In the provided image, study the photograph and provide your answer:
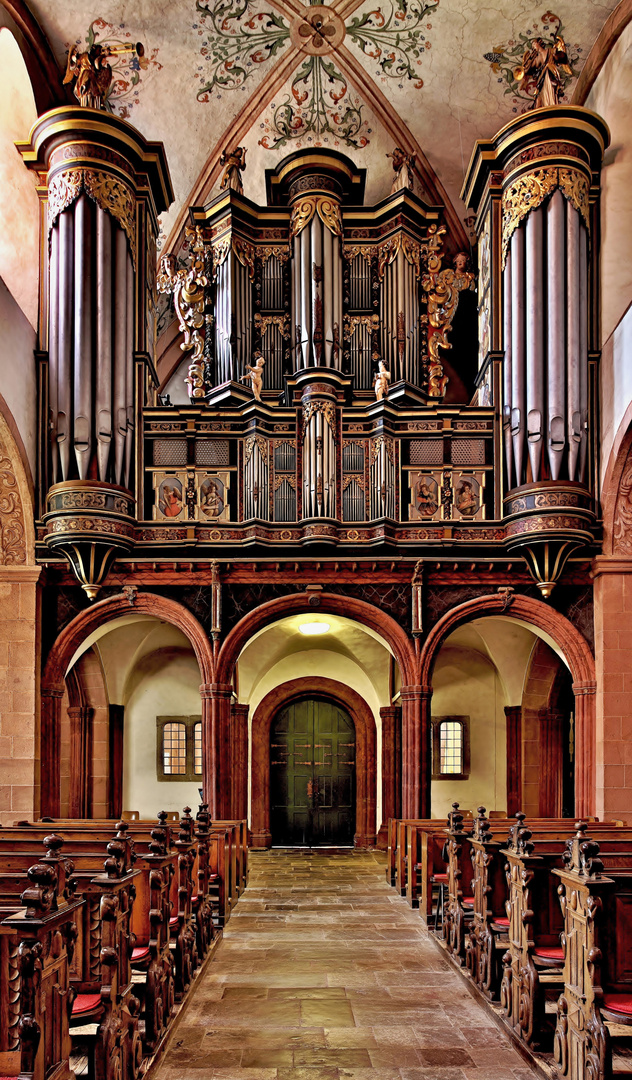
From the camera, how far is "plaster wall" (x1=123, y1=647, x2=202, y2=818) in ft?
53.6

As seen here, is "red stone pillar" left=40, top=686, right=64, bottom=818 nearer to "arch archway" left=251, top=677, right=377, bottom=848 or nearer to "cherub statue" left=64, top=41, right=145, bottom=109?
"arch archway" left=251, top=677, right=377, bottom=848

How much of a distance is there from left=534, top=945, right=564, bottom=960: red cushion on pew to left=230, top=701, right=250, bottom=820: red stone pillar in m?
8.01

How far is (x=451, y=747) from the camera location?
16.4 m

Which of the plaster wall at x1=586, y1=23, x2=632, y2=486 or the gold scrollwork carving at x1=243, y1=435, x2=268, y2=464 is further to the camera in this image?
the gold scrollwork carving at x1=243, y1=435, x2=268, y2=464

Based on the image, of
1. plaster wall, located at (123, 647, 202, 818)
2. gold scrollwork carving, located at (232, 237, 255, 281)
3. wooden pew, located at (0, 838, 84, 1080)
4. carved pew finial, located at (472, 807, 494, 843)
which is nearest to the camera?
wooden pew, located at (0, 838, 84, 1080)

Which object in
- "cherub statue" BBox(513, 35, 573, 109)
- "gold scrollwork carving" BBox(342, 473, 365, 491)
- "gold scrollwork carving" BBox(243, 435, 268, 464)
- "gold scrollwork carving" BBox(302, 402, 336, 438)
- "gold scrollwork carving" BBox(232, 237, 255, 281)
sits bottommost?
"gold scrollwork carving" BBox(342, 473, 365, 491)

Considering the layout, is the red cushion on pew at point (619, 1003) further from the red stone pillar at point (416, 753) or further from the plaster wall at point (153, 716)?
the plaster wall at point (153, 716)

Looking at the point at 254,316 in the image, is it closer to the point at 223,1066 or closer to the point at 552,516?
the point at 552,516

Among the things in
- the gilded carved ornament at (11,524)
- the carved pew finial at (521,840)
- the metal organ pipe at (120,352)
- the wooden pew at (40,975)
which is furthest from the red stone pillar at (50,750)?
the wooden pew at (40,975)

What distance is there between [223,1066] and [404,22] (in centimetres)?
1343

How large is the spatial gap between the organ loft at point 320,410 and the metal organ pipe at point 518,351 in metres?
0.04

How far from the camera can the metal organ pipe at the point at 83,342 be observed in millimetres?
11430

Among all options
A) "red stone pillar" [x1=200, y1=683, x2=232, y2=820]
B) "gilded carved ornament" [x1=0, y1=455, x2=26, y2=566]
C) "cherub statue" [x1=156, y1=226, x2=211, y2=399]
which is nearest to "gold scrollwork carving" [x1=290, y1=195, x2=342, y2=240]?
"cherub statue" [x1=156, y1=226, x2=211, y2=399]

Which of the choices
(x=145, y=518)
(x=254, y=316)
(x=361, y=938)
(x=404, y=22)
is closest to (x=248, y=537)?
(x=145, y=518)
